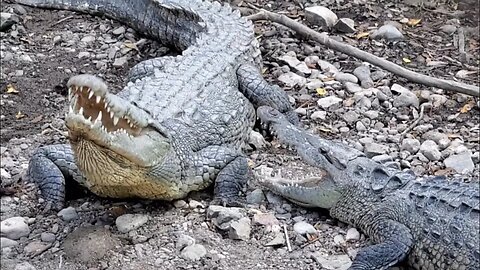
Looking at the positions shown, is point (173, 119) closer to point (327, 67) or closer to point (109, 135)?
point (109, 135)

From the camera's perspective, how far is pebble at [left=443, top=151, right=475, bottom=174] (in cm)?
441

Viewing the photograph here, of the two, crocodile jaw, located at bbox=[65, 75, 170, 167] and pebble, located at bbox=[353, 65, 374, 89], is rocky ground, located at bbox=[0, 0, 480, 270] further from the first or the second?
crocodile jaw, located at bbox=[65, 75, 170, 167]

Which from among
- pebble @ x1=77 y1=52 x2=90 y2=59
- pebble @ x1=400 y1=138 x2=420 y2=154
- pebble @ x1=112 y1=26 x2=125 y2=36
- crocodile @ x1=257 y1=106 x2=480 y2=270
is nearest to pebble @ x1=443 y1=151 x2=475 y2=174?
pebble @ x1=400 y1=138 x2=420 y2=154

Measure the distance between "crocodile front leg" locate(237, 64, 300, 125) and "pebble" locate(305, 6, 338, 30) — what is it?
3.83ft

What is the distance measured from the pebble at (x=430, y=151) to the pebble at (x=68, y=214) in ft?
6.41

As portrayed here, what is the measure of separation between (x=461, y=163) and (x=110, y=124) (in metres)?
2.00

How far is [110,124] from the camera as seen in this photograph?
3.54 m

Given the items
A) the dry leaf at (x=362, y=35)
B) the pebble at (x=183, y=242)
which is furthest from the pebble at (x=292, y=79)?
the pebble at (x=183, y=242)

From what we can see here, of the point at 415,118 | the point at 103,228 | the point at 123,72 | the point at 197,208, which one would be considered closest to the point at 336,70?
the point at 415,118

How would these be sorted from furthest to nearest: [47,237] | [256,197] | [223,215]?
1. [256,197]
2. [223,215]
3. [47,237]

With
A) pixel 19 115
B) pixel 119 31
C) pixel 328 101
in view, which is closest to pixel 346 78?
pixel 328 101

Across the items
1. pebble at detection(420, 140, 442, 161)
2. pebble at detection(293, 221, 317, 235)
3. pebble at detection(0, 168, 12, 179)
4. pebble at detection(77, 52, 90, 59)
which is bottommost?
pebble at detection(77, 52, 90, 59)

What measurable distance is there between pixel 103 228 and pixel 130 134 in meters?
0.48

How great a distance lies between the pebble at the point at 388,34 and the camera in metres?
5.90
